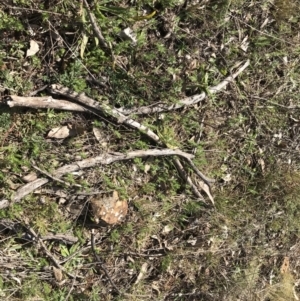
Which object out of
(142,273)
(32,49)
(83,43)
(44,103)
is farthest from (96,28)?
(142,273)

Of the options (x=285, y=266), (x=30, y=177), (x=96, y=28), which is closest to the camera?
(x=96, y=28)

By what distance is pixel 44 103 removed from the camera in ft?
10.2

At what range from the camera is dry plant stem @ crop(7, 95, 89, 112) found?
9.94 ft

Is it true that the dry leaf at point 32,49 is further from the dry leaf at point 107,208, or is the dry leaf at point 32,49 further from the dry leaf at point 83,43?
the dry leaf at point 107,208

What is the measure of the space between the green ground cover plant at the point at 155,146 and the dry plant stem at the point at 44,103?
6cm

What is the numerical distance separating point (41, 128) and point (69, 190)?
48cm

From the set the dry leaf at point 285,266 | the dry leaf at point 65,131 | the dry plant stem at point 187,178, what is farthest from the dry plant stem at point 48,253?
the dry leaf at point 285,266

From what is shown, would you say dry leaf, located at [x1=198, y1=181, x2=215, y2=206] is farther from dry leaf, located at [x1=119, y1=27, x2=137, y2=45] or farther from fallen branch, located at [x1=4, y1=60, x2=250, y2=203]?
dry leaf, located at [x1=119, y1=27, x2=137, y2=45]

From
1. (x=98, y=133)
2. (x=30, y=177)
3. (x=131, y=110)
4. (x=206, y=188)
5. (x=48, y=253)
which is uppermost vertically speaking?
(x=131, y=110)

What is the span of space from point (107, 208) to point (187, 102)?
97cm

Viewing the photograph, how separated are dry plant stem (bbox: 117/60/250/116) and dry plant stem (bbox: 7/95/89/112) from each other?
334 mm

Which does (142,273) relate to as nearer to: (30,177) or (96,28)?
(30,177)

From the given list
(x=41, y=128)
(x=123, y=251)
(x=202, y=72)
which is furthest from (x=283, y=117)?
(x=41, y=128)

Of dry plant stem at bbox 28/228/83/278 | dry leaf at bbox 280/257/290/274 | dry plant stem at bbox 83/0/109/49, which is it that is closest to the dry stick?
dry plant stem at bbox 83/0/109/49
